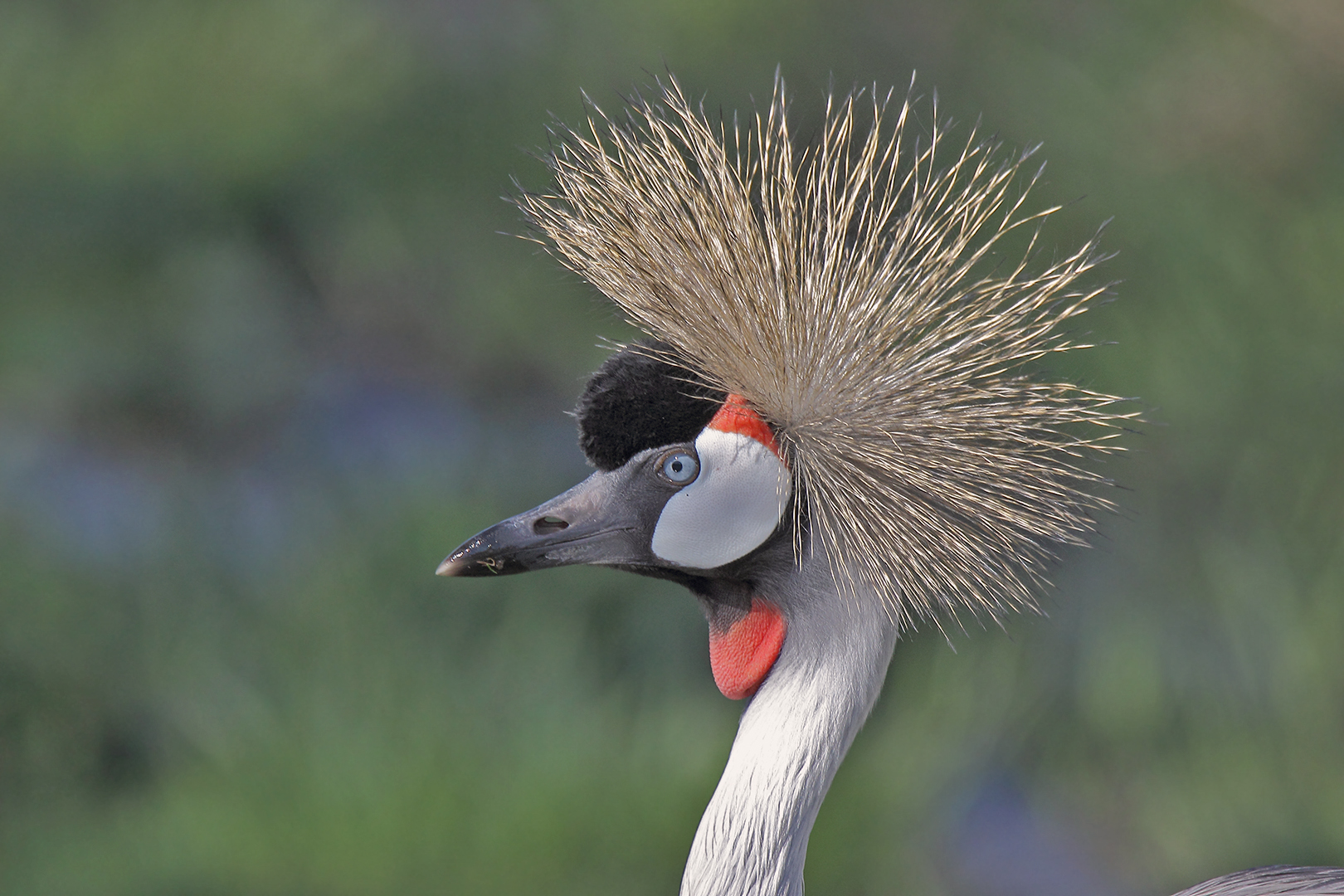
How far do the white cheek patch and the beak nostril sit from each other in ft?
0.22

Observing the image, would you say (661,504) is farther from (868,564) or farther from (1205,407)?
(1205,407)

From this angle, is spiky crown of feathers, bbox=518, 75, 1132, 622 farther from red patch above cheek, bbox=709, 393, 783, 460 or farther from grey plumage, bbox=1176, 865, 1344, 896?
grey plumage, bbox=1176, 865, 1344, 896

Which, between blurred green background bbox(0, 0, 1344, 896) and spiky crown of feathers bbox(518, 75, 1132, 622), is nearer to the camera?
spiky crown of feathers bbox(518, 75, 1132, 622)

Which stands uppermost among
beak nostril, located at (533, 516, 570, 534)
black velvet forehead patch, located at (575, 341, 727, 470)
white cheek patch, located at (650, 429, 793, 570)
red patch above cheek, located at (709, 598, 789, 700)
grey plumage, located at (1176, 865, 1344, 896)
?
black velvet forehead patch, located at (575, 341, 727, 470)

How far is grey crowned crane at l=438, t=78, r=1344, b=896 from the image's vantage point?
88 centimetres

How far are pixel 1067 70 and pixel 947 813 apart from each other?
4.80 feet

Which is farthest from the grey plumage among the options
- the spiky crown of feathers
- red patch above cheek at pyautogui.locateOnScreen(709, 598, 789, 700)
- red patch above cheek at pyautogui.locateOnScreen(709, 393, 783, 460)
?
red patch above cheek at pyautogui.locateOnScreen(709, 393, 783, 460)

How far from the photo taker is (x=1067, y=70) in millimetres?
2494

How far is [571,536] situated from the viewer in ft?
2.93

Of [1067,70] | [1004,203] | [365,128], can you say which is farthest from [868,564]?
[365,128]

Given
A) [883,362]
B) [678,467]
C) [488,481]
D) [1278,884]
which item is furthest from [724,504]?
[488,481]

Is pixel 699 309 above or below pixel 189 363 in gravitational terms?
below

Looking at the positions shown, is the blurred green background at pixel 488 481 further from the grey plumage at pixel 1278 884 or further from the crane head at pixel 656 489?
the crane head at pixel 656 489

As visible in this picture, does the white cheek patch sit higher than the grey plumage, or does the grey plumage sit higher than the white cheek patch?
the white cheek patch
